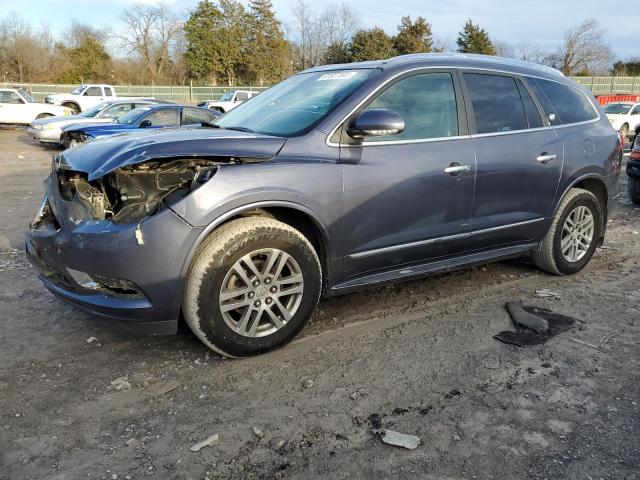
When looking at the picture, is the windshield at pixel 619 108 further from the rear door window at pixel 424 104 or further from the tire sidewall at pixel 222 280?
the tire sidewall at pixel 222 280

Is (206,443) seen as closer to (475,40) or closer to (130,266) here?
(130,266)

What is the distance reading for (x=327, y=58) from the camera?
188 ft

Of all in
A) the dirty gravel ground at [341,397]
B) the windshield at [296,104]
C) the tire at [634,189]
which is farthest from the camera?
the tire at [634,189]

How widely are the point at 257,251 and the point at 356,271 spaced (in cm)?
81

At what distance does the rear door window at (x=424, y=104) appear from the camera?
3705mm

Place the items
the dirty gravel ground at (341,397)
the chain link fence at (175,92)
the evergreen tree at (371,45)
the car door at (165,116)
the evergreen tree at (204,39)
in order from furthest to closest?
the evergreen tree at (371,45)
the evergreen tree at (204,39)
the chain link fence at (175,92)
the car door at (165,116)
the dirty gravel ground at (341,397)

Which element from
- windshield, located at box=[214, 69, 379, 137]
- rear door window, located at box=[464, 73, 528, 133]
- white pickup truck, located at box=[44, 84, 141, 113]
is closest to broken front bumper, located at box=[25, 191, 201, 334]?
windshield, located at box=[214, 69, 379, 137]

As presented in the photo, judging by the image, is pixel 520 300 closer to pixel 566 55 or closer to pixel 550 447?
pixel 550 447

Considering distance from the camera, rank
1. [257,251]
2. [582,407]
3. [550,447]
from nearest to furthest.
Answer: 1. [550,447]
2. [582,407]
3. [257,251]

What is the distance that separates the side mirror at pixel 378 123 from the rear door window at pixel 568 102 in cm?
195

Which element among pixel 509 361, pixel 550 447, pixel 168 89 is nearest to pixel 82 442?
pixel 550 447

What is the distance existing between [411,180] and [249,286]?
1348 millimetres

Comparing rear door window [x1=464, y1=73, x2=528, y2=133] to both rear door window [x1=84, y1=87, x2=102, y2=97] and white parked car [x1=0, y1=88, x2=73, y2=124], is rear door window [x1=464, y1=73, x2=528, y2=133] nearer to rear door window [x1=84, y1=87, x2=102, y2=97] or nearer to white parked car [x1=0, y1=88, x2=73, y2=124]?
white parked car [x1=0, y1=88, x2=73, y2=124]

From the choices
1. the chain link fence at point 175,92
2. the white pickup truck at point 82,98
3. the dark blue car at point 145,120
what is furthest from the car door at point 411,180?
the chain link fence at point 175,92
